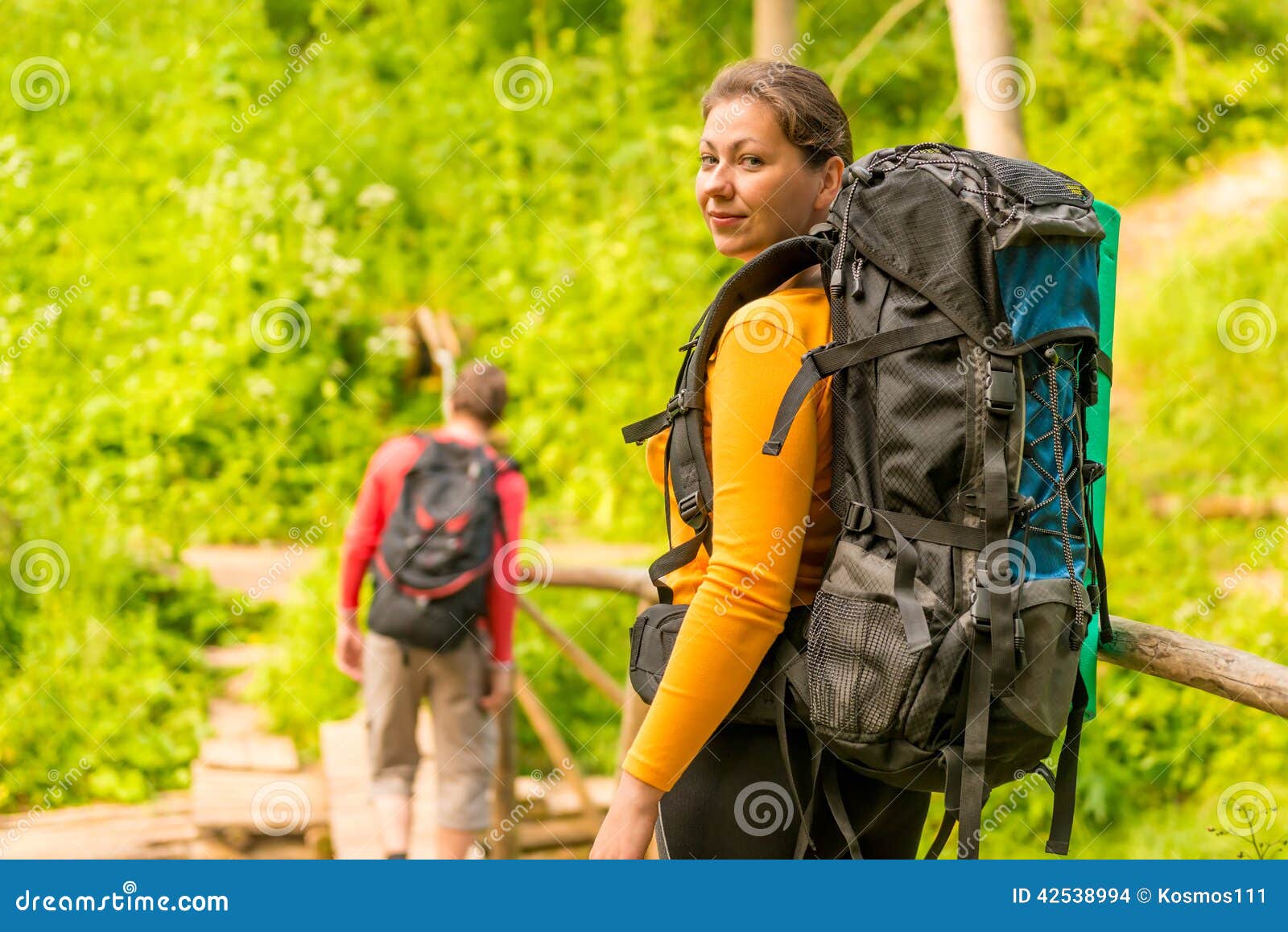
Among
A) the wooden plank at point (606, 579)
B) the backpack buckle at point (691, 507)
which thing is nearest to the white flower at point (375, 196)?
the wooden plank at point (606, 579)

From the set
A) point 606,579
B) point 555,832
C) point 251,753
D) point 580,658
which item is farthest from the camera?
point 251,753

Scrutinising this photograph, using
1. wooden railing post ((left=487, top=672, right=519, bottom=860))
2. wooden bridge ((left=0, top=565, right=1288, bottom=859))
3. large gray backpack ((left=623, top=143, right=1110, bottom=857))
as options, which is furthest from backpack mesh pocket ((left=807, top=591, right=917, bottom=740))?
wooden railing post ((left=487, top=672, right=519, bottom=860))

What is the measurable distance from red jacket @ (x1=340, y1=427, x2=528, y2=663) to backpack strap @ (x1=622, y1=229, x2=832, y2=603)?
2.64 m

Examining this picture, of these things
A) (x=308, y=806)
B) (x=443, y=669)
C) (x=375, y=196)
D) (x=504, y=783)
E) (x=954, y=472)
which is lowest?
(x=308, y=806)

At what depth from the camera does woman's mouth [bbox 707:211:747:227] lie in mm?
1668

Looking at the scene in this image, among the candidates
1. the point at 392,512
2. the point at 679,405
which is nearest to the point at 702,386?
the point at 679,405

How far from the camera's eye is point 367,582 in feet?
23.5

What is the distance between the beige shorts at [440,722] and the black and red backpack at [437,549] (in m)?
0.13

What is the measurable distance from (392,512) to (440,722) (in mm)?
772

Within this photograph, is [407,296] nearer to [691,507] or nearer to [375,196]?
[375,196]

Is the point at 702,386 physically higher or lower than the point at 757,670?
higher

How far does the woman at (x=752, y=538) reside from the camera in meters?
1.48

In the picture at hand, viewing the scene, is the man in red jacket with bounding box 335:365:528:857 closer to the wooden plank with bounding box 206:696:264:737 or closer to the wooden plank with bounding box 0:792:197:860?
the wooden plank with bounding box 0:792:197:860

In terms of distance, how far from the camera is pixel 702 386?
5.18 feet
